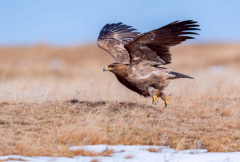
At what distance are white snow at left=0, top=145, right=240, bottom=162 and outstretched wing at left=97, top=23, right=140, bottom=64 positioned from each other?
15.6 ft

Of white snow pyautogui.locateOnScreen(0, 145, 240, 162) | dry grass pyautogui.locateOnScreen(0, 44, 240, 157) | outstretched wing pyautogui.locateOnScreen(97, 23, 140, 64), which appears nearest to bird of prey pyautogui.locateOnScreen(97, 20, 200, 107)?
dry grass pyautogui.locateOnScreen(0, 44, 240, 157)

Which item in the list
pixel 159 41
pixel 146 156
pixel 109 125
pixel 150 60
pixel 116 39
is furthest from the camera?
pixel 116 39

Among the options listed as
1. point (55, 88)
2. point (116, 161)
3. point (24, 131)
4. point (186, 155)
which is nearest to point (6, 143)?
point (24, 131)

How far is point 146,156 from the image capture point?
486 centimetres

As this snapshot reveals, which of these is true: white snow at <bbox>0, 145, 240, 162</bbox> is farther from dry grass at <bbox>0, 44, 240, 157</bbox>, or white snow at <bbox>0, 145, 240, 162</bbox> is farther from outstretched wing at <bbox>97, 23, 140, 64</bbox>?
outstretched wing at <bbox>97, 23, 140, 64</bbox>

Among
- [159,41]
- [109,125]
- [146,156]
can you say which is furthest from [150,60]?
[146,156]

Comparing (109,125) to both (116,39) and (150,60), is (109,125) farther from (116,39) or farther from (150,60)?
(116,39)

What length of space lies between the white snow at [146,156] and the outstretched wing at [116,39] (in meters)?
4.76

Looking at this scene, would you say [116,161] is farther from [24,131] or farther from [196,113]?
[196,113]

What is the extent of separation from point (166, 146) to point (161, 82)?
320 cm

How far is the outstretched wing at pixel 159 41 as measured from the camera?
7.20 meters

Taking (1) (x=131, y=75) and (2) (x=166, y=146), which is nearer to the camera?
(2) (x=166, y=146)

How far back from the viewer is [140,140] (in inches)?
222

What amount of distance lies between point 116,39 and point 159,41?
3.38 meters
